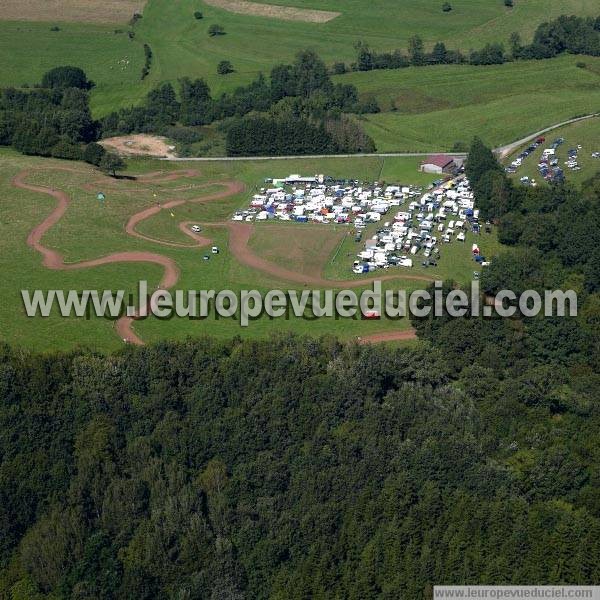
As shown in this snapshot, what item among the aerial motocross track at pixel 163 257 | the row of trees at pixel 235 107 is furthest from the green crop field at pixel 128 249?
the row of trees at pixel 235 107

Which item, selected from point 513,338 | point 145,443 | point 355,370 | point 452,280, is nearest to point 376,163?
point 452,280

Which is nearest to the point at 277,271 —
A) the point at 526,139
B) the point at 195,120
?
the point at 526,139

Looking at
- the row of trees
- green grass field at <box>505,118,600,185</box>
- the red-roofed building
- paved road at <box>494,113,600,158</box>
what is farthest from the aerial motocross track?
paved road at <box>494,113,600,158</box>

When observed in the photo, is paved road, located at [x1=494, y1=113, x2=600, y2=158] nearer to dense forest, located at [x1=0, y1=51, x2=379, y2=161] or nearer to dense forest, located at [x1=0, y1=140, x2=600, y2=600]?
dense forest, located at [x1=0, y1=51, x2=379, y2=161]

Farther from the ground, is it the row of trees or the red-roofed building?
the row of trees

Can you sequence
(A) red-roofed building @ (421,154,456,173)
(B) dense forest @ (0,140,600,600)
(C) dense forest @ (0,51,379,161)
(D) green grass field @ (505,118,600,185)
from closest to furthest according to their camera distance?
(B) dense forest @ (0,140,600,600) < (D) green grass field @ (505,118,600,185) < (A) red-roofed building @ (421,154,456,173) < (C) dense forest @ (0,51,379,161)

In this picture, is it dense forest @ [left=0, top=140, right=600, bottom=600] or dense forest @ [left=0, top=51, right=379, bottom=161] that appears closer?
dense forest @ [left=0, top=140, right=600, bottom=600]

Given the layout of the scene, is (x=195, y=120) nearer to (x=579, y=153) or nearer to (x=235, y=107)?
(x=235, y=107)

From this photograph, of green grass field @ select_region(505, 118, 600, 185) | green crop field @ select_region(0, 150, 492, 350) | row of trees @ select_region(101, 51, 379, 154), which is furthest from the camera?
row of trees @ select_region(101, 51, 379, 154)
